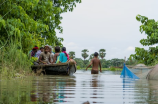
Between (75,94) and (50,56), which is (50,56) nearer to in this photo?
(50,56)

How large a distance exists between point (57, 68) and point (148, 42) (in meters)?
9.85

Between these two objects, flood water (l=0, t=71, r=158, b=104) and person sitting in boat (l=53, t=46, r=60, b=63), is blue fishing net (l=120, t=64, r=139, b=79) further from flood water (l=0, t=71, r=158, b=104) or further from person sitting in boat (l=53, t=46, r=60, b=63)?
flood water (l=0, t=71, r=158, b=104)

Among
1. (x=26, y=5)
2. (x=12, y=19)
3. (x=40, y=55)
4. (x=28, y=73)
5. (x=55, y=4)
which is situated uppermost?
(x=55, y=4)

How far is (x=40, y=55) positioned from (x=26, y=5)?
2.88 metres

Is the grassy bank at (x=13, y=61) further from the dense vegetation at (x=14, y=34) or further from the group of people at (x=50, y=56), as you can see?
the group of people at (x=50, y=56)

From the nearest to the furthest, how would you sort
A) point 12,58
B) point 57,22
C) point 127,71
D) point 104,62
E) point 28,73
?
1. point 12,58
2. point 28,73
3. point 127,71
4. point 57,22
5. point 104,62

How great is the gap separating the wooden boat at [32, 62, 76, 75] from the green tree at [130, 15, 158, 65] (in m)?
8.51

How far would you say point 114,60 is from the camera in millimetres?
101812

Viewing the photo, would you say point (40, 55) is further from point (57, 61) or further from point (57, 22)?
point (57, 22)

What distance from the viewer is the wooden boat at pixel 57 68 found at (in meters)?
12.2

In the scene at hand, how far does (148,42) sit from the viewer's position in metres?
20.3

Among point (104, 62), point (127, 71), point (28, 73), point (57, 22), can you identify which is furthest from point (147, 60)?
point (104, 62)

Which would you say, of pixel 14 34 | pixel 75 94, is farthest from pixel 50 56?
pixel 75 94

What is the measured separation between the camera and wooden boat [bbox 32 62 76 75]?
12.2 metres
